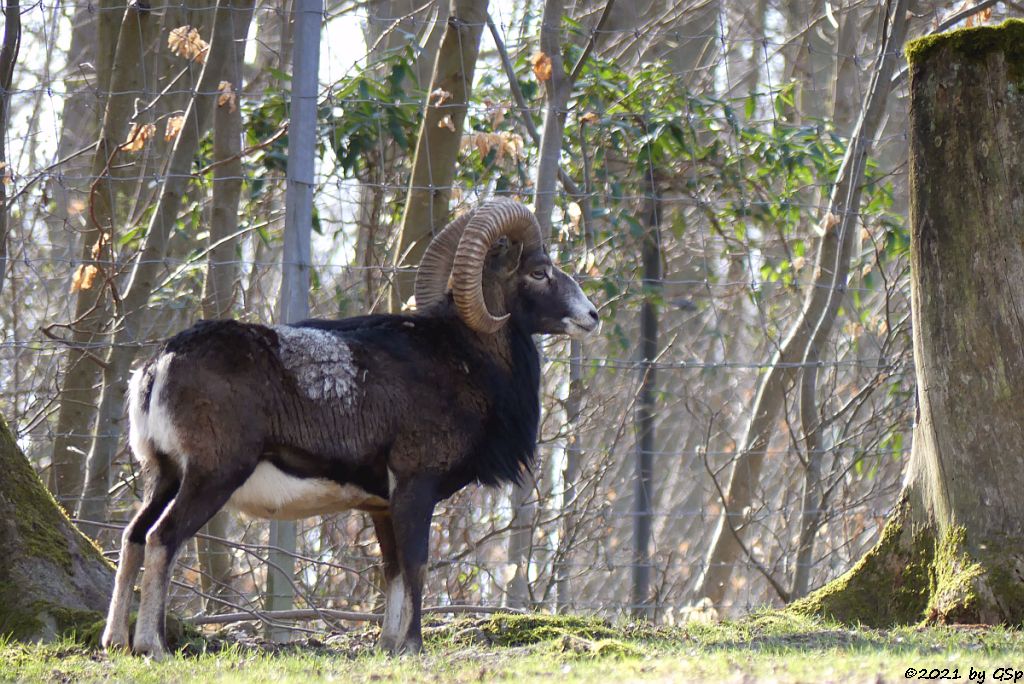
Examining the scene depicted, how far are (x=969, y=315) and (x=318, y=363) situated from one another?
349 cm

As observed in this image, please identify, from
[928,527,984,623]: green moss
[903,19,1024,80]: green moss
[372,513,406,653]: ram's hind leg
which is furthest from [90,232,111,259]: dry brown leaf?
[928,527,984,623]: green moss

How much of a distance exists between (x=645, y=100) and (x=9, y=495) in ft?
21.6

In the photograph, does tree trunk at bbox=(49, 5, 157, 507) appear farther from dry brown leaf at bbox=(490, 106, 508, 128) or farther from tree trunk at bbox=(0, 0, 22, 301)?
dry brown leaf at bbox=(490, 106, 508, 128)

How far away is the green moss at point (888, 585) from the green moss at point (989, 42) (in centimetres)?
249

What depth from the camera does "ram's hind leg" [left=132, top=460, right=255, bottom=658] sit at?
6203 mm

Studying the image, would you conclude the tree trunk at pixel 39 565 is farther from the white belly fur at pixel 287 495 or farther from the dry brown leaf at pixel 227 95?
the dry brown leaf at pixel 227 95

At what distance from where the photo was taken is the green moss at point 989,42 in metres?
6.86

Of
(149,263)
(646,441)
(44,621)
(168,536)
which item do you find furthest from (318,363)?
(646,441)

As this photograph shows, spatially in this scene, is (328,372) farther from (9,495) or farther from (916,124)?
(916,124)

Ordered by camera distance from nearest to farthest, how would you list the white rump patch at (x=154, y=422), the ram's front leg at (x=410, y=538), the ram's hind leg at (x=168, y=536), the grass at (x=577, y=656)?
the grass at (x=577, y=656) → the ram's hind leg at (x=168, y=536) → the white rump patch at (x=154, y=422) → the ram's front leg at (x=410, y=538)

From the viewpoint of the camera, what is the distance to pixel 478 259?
292 inches

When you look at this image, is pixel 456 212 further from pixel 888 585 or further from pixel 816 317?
pixel 888 585

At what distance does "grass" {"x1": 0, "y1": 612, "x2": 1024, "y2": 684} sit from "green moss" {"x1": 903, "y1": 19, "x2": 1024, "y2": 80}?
9.93 feet

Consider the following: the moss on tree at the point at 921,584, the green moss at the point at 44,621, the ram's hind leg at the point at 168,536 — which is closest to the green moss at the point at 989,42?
the moss on tree at the point at 921,584
